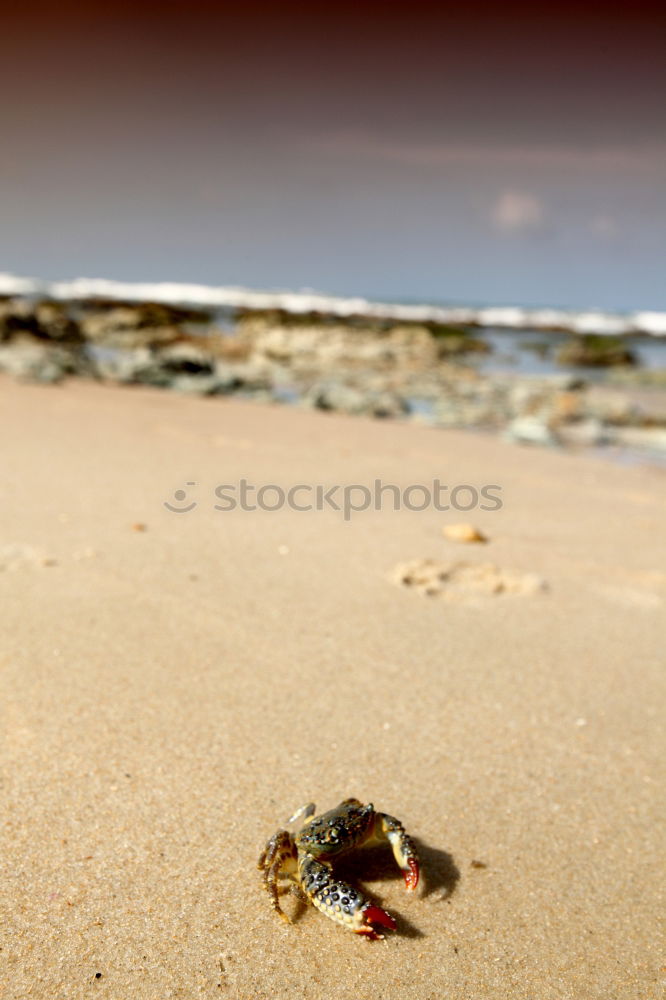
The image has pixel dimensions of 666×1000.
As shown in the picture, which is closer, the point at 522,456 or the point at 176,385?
the point at 522,456

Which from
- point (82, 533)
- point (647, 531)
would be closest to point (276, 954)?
point (82, 533)

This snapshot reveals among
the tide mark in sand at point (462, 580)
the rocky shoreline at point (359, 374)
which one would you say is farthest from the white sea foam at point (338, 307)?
the tide mark in sand at point (462, 580)

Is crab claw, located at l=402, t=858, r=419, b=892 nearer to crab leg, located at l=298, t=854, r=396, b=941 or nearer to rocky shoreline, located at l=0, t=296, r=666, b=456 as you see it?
crab leg, located at l=298, t=854, r=396, b=941

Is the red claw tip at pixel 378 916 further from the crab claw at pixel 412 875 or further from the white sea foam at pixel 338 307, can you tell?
the white sea foam at pixel 338 307

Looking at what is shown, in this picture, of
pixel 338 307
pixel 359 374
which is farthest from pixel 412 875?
pixel 338 307

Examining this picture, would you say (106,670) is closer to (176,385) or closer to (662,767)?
(662,767)

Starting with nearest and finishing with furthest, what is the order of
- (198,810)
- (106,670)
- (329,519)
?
(198,810), (106,670), (329,519)
